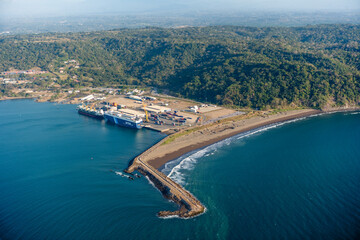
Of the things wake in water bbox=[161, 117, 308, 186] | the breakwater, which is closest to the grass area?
wake in water bbox=[161, 117, 308, 186]

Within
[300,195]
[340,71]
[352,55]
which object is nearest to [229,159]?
[300,195]

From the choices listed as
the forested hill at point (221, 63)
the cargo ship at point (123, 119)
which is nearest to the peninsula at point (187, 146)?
the forested hill at point (221, 63)

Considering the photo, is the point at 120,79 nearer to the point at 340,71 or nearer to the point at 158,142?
the point at 158,142

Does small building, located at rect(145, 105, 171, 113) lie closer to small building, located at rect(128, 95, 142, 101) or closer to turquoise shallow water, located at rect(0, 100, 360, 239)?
small building, located at rect(128, 95, 142, 101)

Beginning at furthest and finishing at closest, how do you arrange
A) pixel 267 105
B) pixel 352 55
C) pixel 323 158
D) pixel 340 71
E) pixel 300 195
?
1. pixel 352 55
2. pixel 340 71
3. pixel 267 105
4. pixel 323 158
5. pixel 300 195

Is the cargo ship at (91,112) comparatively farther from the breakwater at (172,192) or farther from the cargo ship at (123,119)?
the breakwater at (172,192)

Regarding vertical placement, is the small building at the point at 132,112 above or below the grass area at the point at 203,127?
above

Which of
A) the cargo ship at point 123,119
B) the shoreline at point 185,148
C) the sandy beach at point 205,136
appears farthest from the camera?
the cargo ship at point 123,119
